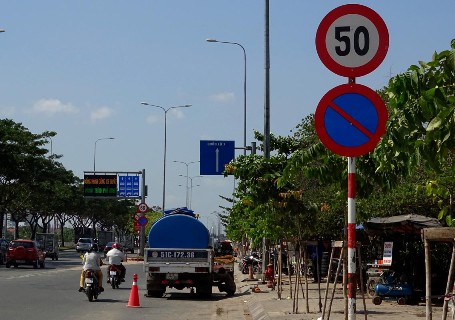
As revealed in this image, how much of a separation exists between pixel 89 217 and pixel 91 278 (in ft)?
290

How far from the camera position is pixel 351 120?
8.01 m

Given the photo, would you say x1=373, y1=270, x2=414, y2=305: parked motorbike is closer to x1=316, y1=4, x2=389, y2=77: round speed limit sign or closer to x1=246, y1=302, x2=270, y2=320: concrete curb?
x1=246, y1=302, x2=270, y2=320: concrete curb

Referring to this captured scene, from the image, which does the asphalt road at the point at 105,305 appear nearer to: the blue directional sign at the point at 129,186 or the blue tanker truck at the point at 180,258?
the blue tanker truck at the point at 180,258

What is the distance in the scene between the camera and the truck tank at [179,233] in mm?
27938

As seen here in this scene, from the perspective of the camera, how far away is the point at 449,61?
7352 millimetres

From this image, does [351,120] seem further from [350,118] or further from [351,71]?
[351,71]

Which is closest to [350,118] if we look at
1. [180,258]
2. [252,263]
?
[180,258]

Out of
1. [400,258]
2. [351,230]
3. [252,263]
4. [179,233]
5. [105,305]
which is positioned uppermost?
[179,233]

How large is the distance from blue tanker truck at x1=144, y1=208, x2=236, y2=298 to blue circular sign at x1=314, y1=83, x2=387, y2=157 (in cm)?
1877

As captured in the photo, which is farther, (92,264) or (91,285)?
(92,264)

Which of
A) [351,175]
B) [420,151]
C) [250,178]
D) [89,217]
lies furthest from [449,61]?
[89,217]

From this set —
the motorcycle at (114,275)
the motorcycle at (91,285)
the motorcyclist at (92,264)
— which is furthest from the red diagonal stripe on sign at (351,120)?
the motorcycle at (114,275)

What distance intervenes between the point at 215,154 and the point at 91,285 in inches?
624

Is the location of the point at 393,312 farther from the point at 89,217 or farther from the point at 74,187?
the point at 89,217
